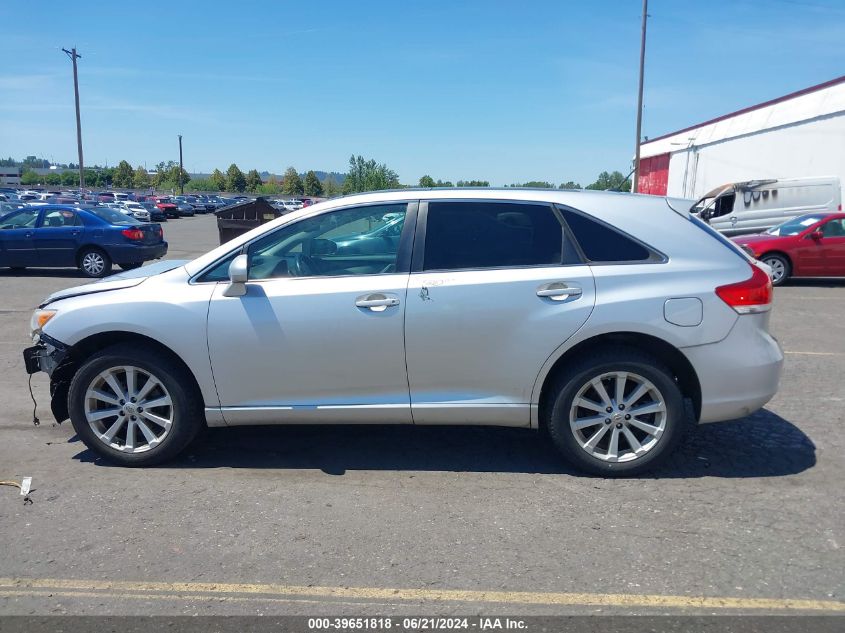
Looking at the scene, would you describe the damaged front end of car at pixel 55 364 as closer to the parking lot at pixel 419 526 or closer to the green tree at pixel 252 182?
the parking lot at pixel 419 526

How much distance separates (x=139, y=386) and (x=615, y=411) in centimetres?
302

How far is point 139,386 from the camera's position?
4625 millimetres

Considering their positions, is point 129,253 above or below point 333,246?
below

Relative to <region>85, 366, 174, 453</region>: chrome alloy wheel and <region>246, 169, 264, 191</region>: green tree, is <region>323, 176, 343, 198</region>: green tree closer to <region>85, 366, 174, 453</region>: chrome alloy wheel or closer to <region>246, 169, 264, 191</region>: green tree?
<region>246, 169, 264, 191</region>: green tree

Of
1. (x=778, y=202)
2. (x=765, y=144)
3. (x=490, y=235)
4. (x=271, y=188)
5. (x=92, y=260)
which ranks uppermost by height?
(x=271, y=188)

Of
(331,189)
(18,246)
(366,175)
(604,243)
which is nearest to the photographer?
(604,243)

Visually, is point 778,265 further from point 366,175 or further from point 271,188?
point 271,188

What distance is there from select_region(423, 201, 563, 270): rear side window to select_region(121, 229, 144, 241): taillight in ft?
41.5

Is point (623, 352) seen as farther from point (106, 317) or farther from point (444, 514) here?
point (106, 317)

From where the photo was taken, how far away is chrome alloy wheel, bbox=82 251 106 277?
15.4 meters

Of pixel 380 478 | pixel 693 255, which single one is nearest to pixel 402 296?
pixel 380 478

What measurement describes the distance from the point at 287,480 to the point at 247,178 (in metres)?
128

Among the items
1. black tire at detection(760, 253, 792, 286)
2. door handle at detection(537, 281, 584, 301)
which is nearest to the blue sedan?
black tire at detection(760, 253, 792, 286)

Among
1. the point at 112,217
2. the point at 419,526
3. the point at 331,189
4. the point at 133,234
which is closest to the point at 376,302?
the point at 419,526
